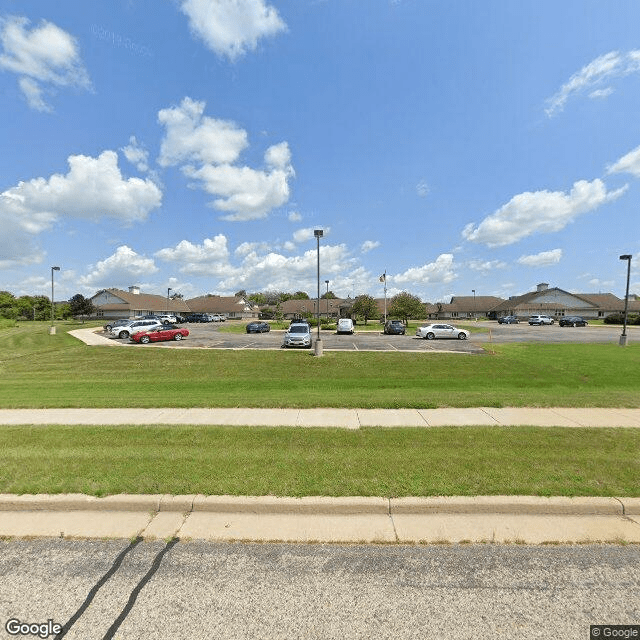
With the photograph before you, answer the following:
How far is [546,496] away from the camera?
13.8 feet

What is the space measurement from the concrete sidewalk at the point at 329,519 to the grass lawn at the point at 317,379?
165 inches

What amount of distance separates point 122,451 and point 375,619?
4652 millimetres

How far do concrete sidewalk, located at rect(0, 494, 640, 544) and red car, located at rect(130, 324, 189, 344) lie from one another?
24102mm

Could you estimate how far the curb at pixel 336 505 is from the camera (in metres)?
4.09

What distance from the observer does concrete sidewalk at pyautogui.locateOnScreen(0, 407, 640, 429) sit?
707 centimetres


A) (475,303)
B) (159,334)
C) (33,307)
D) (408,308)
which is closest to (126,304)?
(33,307)

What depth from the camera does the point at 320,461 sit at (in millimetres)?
5105

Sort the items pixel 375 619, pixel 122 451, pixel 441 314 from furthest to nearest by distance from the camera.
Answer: pixel 441 314 < pixel 122 451 < pixel 375 619

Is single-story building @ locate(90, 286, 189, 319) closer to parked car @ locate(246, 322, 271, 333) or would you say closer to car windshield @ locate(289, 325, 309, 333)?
parked car @ locate(246, 322, 271, 333)

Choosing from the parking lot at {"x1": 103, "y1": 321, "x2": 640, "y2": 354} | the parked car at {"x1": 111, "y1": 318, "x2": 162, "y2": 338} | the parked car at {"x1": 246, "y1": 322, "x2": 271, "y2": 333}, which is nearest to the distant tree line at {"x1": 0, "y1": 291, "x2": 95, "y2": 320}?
the parked car at {"x1": 111, "y1": 318, "x2": 162, "y2": 338}

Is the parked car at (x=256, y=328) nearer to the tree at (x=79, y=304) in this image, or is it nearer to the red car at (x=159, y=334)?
the red car at (x=159, y=334)

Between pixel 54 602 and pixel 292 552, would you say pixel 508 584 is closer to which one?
pixel 292 552

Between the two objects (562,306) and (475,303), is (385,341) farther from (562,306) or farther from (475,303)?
(475,303)

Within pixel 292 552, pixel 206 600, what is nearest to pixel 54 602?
pixel 206 600
